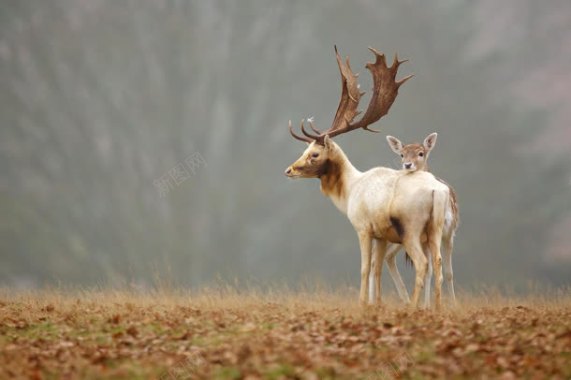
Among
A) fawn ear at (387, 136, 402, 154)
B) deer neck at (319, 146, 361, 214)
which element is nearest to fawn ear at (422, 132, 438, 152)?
fawn ear at (387, 136, 402, 154)

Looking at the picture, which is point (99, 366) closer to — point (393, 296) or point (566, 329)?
point (566, 329)

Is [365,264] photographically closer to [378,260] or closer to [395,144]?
[378,260]

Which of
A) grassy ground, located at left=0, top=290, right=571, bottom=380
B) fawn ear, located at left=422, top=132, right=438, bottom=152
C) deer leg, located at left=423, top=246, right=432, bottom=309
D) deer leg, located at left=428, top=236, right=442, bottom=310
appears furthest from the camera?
fawn ear, located at left=422, top=132, right=438, bottom=152

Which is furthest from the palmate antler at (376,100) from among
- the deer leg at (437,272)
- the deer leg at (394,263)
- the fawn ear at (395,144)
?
the deer leg at (437,272)

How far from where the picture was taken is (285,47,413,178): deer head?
535 inches

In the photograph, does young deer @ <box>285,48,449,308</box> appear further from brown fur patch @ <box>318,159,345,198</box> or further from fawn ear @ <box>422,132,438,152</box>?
fawn ear @ <box>422,132,438,152</box>

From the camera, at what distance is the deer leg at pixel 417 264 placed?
37.8 feet

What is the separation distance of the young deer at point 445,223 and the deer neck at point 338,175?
96 cm

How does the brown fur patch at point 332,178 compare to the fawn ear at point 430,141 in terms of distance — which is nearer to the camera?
the fawn ear at point 430,141

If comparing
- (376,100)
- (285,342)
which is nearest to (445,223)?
(376,100)

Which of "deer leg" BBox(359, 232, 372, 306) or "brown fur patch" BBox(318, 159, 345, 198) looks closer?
"deer leg" BBox(359, 232, 372, 306)

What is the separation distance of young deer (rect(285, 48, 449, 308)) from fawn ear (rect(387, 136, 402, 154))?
53cm

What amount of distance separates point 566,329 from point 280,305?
5455 mm

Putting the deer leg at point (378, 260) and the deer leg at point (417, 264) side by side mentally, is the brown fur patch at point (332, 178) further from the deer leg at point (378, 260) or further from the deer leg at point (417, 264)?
the deer leg at point (417, 264)
